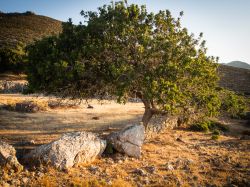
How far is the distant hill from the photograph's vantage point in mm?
72688

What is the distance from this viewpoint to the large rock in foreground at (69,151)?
39.6ft

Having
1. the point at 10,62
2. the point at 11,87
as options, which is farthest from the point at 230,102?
the point at 10,62

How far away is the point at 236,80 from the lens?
68312mm

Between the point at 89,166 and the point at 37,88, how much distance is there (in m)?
6.12

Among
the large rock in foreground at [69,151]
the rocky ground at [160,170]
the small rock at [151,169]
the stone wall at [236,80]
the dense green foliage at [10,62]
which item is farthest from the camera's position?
the stone wall at [236,80]

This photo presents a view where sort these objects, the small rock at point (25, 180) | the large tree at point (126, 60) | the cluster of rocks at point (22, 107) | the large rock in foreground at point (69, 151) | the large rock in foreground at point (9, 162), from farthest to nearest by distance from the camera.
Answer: the cluster of rocks at point (22, 107), the large tree at point (126, 60), the large rock in foreground at point (69, 151), the large rock in foreground at point (9, 162), the small rock at point (25, 180)

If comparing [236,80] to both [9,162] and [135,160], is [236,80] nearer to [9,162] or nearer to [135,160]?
[135,160]

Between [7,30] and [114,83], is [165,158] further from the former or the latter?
[7,30]

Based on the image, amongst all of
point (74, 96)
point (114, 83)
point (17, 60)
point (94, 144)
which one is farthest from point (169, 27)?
point (17, 60)

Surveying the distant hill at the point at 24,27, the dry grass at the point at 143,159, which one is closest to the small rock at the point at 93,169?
the dry grass at the point at 143,159

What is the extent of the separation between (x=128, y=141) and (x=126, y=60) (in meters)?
5.00

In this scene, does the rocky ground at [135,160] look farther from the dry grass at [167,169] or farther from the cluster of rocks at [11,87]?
the cluster of rocks at [11,87]

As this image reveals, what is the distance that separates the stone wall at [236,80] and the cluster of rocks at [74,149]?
50894 millimetres

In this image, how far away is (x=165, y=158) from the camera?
15.7 m
